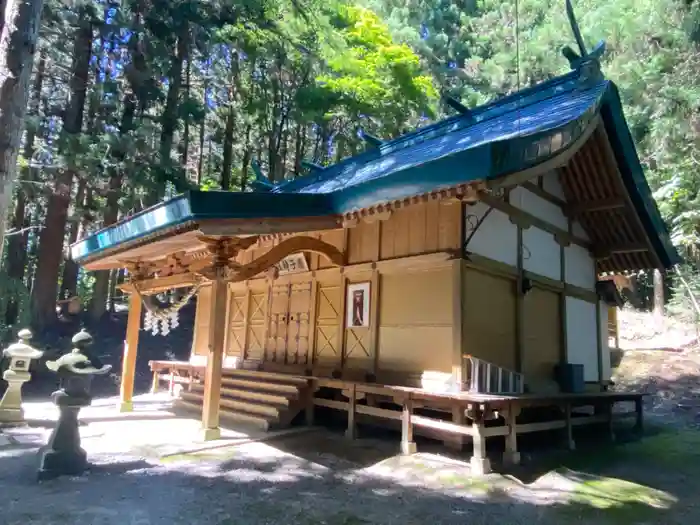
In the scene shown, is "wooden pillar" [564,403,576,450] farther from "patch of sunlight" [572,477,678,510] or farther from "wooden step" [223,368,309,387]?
"wooden step" [223,368,309,387]

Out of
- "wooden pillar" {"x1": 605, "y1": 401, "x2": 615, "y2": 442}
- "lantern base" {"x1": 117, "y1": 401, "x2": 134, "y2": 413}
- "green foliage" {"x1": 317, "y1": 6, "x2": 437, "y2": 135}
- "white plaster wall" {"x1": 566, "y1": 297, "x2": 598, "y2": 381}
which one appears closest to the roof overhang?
"lantern base" {"x1": 117, "y1": 401, "x2": 134, "y2": 413}

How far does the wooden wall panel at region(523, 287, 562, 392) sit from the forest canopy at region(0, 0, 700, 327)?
6.47m

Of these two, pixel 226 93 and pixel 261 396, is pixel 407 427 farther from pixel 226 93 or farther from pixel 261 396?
pixel 226 93

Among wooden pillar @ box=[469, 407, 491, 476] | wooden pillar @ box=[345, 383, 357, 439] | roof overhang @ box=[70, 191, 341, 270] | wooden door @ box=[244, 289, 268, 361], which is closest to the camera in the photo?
wooden pillar @ box=[469, 407, 491, 476]

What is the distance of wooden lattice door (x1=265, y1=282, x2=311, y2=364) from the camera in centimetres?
923

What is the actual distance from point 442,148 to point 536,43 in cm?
1435

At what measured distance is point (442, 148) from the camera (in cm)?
844

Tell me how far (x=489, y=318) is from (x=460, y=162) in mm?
2780

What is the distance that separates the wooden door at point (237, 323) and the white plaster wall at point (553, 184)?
20.3ft

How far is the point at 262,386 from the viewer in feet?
27.0

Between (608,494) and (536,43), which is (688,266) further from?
(608,494)

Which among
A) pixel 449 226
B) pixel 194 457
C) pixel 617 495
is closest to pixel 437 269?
pixel 449 226

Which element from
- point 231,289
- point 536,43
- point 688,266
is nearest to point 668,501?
point 231,289

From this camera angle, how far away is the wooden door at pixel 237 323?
424 inches
